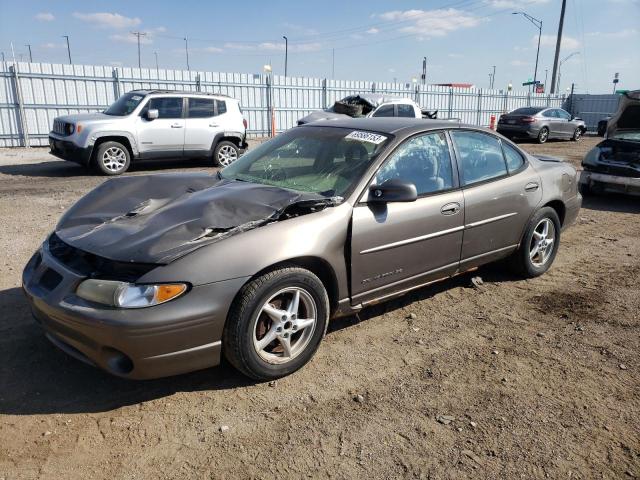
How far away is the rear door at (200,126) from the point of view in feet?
38.9

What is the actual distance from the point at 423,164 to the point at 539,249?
1.87m

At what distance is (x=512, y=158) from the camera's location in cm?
481

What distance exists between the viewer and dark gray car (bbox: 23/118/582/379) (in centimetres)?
275

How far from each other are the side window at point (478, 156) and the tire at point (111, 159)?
852 cm

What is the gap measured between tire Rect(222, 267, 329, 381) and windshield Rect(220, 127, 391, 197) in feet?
2.48

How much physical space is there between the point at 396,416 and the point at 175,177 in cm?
257

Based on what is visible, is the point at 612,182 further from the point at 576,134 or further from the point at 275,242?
the point at 576,134

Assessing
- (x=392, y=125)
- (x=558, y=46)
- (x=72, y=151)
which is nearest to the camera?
(x=392, y=125)

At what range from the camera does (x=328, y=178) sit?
3773 mm

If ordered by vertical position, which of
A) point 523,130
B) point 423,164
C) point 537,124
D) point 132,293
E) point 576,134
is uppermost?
point 423,164

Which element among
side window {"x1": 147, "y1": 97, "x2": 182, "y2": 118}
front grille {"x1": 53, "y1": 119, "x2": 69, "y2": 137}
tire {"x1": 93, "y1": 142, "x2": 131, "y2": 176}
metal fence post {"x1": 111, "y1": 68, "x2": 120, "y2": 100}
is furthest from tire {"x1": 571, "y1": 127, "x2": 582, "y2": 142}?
front grille {"x1": 53, "y1": 119, "x2": 69, "y2": 137}

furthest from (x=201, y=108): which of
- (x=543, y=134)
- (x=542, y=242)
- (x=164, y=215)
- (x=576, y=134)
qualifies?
(x=576, y=134)

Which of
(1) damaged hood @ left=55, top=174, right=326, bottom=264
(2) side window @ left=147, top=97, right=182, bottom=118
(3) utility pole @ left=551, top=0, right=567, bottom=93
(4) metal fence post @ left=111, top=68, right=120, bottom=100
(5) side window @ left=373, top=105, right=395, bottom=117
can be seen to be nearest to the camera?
(1) damaged hood @ left=55, top=174, right=326, bottom=264

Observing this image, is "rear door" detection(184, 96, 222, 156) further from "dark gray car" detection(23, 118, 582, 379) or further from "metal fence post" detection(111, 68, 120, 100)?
"dark gray car" detection(23, 118, 582, 379)
